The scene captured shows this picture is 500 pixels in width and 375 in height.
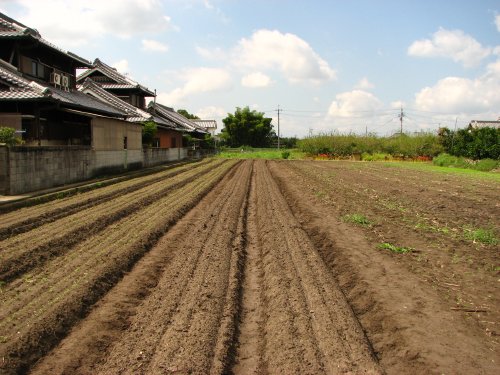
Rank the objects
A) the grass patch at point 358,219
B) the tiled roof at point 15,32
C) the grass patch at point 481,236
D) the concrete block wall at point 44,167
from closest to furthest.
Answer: the grass patch at point 481,236 < the grass patch at point 358,219 < the concrete block wall at point 44,167 < the tiled roof at point 15,32

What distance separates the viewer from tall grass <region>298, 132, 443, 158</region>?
168 feet

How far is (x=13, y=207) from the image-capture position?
1056cm

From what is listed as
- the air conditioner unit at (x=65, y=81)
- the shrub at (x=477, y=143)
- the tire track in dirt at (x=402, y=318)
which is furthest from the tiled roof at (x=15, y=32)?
the shrub at (x=477, y=143)

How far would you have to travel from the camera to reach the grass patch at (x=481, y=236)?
311 inches

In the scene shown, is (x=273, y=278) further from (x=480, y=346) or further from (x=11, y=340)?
(x=11, y=340)

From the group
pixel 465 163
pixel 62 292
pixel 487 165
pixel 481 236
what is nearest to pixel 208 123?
pixel 465 163

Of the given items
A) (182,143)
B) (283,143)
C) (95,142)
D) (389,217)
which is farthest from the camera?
(283,143)

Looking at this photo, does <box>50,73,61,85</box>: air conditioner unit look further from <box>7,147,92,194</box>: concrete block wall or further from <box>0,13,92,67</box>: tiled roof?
<box>7,147,92,194</box>: concrete block wall

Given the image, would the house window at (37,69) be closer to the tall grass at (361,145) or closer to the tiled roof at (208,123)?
the tall grass at (361,145)

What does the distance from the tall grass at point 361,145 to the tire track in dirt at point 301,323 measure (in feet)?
156

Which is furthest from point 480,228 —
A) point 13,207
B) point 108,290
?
point 13,207

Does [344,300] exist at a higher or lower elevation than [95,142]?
lower

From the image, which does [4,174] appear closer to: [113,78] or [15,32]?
[15,32]

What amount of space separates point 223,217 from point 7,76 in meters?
10.9
